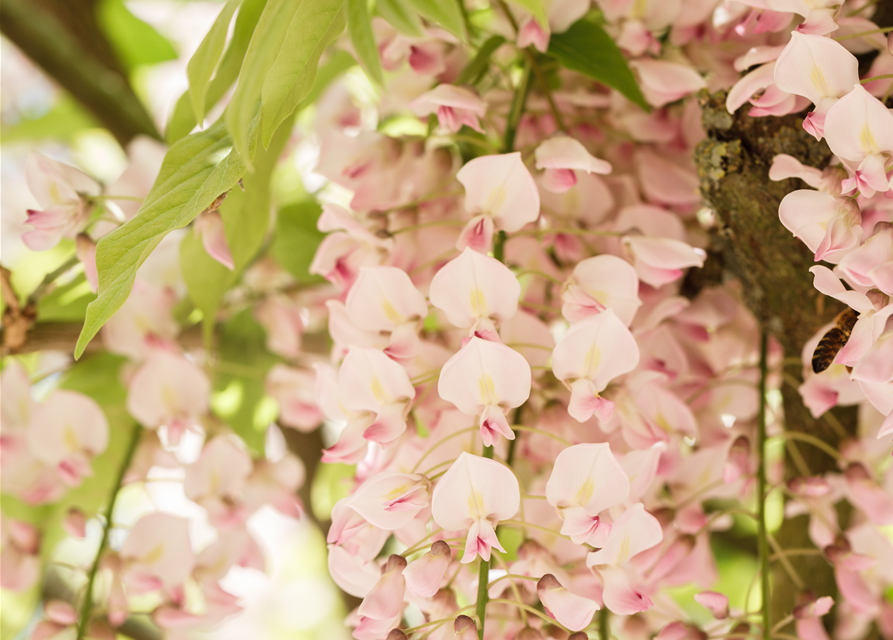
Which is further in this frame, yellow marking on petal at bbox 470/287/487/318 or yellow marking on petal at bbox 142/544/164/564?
yellow marking on petal at bbox 142/544/164/564

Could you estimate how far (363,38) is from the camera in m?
0.29

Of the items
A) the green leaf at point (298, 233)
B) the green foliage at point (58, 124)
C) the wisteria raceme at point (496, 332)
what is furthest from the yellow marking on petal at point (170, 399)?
the green foliage at point (58, 124)

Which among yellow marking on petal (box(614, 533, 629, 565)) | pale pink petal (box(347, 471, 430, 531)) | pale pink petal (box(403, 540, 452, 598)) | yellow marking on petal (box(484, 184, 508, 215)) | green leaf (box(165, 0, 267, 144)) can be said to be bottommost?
yellow marking on petal (box(614, 533, 629, 565))

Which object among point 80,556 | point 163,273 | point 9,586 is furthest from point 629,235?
point 80,556

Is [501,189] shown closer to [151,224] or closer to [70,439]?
[151,224]

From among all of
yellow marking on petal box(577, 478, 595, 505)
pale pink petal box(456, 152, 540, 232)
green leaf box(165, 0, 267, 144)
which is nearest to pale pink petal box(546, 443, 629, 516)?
yellow marking on petal box(577, 478, 595, 505)

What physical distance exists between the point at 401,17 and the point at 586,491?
0.20 metres

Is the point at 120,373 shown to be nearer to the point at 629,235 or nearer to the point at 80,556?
the point at 629,235

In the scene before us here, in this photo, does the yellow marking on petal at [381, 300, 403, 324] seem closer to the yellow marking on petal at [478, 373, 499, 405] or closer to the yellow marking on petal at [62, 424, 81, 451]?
the yellow marking on petal at [478, 373, 499, 405]

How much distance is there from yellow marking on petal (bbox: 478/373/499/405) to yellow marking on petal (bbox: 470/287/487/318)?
3 centimetres

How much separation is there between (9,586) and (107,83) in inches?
19.2

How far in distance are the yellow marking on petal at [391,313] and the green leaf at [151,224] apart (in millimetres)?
84

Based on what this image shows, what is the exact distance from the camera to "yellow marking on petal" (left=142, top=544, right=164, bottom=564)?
45 cm

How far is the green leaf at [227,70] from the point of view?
331 millimetres
